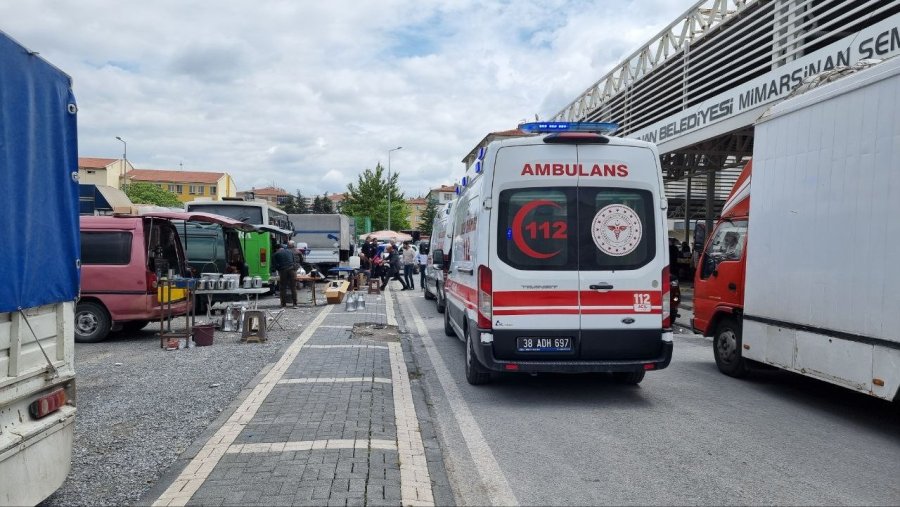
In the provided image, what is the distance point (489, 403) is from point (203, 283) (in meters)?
5.90

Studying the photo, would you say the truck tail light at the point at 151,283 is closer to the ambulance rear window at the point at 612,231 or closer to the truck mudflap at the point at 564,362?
the truck mudflap at the point at 564,362

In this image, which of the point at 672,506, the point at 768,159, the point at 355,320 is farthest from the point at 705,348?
the point at 672,506

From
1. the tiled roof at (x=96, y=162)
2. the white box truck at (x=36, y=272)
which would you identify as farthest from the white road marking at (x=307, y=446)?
the tiled roof at (x=96, y=162)

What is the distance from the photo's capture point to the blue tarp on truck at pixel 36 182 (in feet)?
12.1

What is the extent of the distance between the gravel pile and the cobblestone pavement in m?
0.26

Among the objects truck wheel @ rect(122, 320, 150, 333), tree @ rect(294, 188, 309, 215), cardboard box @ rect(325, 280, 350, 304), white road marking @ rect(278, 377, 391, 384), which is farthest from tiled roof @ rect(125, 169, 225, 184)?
white road marking @ rect(278, 377, 391, 384)

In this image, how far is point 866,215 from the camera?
5957mm

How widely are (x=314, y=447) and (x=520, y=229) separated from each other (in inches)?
122

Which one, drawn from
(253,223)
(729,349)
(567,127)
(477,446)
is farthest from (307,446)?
(253,223)

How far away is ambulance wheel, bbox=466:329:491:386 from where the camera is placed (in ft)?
25.3

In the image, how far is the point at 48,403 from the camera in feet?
13.1

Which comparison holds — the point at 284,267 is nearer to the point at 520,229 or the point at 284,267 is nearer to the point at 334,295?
the point at 334,295

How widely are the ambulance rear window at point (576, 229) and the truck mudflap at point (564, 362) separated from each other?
857 millimetres

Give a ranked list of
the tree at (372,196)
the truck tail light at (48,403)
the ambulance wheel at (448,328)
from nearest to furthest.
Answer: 1. the truck tail light at (48,403)
2. the ambulance wheel at (448,328)
3. the tree at (372,196)
